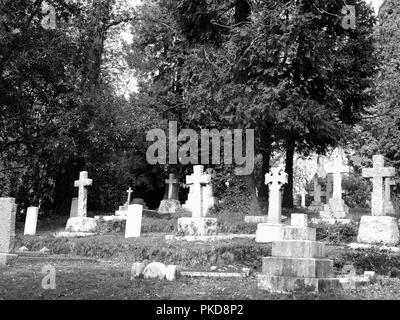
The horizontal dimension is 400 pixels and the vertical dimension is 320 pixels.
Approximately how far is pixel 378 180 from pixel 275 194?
2992 millimetres

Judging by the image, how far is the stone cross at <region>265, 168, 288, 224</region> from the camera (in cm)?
1666

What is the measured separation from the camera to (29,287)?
8523 mm

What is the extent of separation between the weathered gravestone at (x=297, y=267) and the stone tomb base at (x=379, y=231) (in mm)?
6614

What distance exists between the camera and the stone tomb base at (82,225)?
20.6 metres

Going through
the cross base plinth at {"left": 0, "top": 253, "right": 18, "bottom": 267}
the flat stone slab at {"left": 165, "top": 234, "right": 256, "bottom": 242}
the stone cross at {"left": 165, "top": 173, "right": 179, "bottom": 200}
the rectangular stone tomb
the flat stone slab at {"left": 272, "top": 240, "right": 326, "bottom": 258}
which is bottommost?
the cross base plinth at {"left": 0, "top": 253, "right": 18, "bottom": 267}

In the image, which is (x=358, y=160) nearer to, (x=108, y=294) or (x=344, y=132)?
(x=344, y=132)

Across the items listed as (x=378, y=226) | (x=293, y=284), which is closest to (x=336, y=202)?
(x=378, y=226)

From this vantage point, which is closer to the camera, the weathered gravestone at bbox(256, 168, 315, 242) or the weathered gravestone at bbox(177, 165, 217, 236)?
the weathered gravestone at bbox(256, 168, 315, 242)

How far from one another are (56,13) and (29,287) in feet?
63.5

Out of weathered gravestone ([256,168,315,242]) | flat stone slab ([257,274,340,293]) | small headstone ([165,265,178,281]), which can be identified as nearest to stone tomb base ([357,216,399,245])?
weathered gravestone ([256,168,315,242])

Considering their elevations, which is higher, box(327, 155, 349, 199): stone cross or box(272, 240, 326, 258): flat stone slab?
box(327, 155, 349, 199): stone cross

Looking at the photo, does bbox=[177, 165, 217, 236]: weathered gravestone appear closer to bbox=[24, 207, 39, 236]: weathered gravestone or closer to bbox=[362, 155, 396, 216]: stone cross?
bbox=[362, 155, 396, 216]: stone cross

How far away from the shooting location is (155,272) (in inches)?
374
